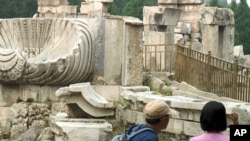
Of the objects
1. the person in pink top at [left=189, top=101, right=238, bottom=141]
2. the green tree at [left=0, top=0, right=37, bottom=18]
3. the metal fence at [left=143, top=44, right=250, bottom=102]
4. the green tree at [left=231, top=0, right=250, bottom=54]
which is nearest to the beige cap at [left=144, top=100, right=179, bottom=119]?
the person in pink top at [left=189, top=101, right=238, bottom=141]

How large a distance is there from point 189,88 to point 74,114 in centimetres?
280

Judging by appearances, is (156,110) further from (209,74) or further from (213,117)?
(209,74)

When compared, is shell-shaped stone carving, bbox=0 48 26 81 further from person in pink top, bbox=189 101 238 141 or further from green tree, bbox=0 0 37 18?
green tree, bbox=0 0 37 18

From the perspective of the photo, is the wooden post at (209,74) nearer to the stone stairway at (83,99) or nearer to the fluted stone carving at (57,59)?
the fluted stone carving at (57,59)

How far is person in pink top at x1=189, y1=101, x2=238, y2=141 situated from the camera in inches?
175

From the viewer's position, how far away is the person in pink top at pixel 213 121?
14.6 feet

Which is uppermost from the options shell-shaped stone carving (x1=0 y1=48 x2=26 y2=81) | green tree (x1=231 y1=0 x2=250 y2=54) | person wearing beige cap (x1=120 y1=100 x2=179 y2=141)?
person wearing beige cap (x1=120 y1=100 x2=179 y2=141)

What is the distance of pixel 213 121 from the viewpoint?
4457mm

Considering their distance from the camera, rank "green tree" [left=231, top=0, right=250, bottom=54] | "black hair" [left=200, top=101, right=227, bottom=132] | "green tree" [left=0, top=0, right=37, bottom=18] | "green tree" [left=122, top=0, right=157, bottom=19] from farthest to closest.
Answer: "green tree" [left=122, top=0, right=157, bottom=19], "green tree" [left=0, top=0, right=37, bottom=18], "green tree" [left=231, top=0, right=250, bottom=54], "black hair" [left=200, top=101, right=227, bottom=132]

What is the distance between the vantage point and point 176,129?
9.96 metres

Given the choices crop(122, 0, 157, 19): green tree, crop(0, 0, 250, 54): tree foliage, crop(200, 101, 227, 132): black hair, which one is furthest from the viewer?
crop(122, 0, 157, 19): green tree

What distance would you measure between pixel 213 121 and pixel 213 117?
28mm

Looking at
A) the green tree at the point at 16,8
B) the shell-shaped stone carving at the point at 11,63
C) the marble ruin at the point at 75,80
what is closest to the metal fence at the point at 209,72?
the marble ruin at the point at 75,80

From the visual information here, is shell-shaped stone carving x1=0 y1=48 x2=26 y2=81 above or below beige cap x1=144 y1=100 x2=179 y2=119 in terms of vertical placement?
below
